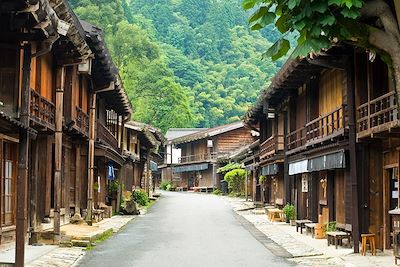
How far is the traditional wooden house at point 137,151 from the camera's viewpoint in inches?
1777

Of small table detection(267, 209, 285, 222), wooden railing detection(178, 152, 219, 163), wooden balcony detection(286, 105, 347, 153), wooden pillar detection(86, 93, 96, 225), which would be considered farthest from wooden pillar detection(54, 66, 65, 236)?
wooden railing detection(178, 152, 219, 163)

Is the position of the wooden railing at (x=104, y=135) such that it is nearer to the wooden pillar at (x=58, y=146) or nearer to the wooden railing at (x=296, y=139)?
the wooden railing at (x=296, y=139)

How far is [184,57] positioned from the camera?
96.8 m

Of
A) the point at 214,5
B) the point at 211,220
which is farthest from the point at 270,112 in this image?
the point at 214,5

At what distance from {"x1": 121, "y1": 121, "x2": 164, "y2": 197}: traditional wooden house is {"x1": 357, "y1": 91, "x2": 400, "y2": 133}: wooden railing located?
84.5 ft

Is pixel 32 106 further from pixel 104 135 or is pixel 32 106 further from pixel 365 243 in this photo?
pixel 104 135

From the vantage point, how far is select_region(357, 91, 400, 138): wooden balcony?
1522 centimetres

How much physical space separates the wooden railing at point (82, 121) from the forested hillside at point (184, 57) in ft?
119

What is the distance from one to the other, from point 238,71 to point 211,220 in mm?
72280

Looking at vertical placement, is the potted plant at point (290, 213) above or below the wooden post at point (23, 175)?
below

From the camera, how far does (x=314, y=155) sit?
23750 millimetres

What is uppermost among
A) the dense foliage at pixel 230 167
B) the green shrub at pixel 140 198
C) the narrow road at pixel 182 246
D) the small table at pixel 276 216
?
the dense foliage at pixel 230 167

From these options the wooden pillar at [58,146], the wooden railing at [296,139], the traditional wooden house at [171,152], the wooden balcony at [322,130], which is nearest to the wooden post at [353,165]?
the wooden balcony at [322,130]

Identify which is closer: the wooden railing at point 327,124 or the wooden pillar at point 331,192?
the wooden railing at point 327,124
